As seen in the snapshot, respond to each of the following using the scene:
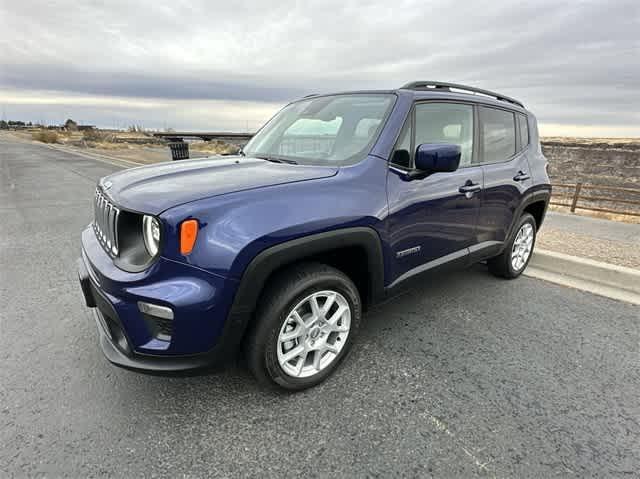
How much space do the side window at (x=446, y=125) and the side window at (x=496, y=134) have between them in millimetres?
215

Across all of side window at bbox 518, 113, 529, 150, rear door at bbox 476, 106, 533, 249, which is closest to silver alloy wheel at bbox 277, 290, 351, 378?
rear door at bbox 476, 106, 533, 249

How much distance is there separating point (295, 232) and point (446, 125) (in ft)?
5.91

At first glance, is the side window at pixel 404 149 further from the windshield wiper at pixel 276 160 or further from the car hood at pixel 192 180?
the windshield wiper at pixel 276 160

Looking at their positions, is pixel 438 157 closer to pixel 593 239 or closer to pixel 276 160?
pixel 276 160

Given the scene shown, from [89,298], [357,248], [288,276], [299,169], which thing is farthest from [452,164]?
[89,298]

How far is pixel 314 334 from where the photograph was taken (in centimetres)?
234

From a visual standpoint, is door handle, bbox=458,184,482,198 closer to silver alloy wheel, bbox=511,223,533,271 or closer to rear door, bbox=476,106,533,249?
rear door, bbox=476,106,533,249

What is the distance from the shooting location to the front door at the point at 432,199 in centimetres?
258

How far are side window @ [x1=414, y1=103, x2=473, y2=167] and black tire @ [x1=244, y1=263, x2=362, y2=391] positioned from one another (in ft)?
4.16

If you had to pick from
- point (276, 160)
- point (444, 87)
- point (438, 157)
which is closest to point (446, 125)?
point (444, 87)

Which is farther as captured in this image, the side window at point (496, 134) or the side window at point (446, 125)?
the side window at point (496, 134)

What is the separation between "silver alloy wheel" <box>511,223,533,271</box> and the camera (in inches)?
163

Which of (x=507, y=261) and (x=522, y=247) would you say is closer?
(x=507, y=261)

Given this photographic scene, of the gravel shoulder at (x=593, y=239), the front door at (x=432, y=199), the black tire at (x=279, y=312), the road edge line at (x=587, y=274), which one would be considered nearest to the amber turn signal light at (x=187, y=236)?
the black tire at (x=279, y=312)
